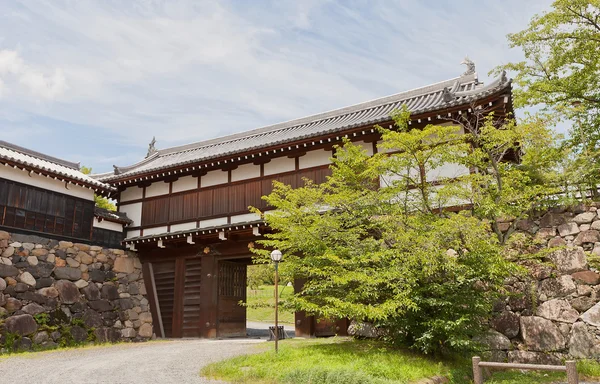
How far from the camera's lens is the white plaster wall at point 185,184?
59.9ft

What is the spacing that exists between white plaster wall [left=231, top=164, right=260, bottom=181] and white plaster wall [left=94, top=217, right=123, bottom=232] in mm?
5418

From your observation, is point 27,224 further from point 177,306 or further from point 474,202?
point 474,202

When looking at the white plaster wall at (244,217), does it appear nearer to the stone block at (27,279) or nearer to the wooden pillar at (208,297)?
the wooden pillar at (208,297)

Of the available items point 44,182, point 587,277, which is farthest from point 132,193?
point 587,277

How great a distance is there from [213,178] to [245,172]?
145 centimetres

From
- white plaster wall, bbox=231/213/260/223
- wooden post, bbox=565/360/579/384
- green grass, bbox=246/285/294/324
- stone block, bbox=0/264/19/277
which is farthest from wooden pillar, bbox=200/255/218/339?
wooden post, bbox=565/360/579/384

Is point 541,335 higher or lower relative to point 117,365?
higher

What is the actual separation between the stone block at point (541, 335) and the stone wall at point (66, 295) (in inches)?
523

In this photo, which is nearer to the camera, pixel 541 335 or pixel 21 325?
pixel 541 335

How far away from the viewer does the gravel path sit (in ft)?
29.4

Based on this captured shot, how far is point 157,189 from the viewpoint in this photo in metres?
19.0

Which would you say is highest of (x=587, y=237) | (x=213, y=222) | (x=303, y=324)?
(x=213, y=222)

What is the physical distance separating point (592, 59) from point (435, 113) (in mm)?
5618

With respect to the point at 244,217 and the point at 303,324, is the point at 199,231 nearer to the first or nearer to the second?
the point at 244,217
